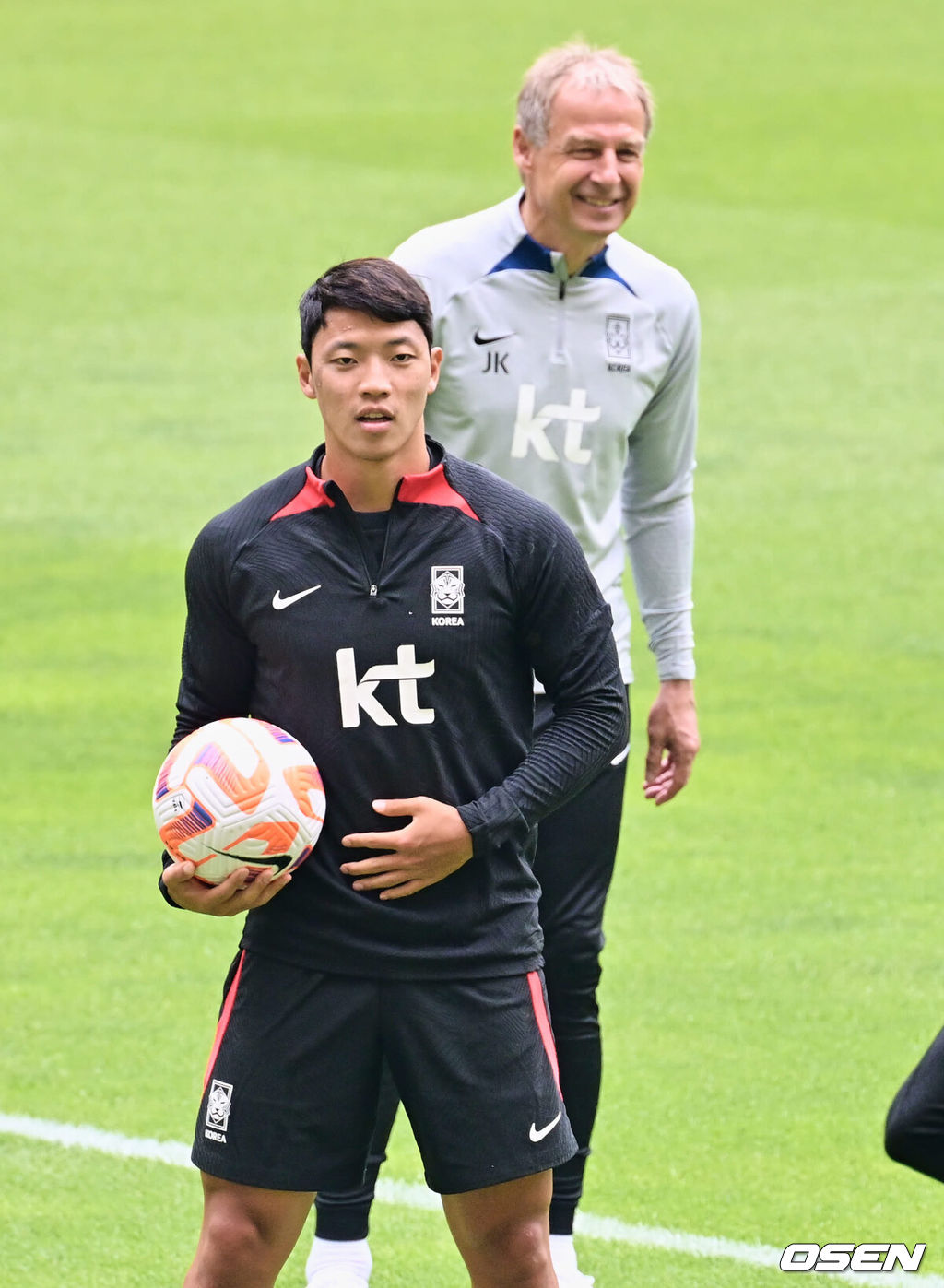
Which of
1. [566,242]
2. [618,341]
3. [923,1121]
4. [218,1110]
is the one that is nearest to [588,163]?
[566,242]

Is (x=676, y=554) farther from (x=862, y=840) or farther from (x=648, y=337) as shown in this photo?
(x=862, y=840)

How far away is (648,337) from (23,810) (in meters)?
4.90

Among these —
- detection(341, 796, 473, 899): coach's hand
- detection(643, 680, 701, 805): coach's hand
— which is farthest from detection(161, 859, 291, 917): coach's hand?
detection(643, 680, 701, 805): coach's hand

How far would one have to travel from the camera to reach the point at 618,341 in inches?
214

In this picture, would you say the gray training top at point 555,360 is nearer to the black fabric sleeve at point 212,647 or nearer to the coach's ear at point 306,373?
the coach's ear at point 306,373

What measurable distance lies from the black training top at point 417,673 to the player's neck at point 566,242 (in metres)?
1.26

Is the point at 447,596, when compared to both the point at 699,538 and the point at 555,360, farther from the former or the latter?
the point at 699,538

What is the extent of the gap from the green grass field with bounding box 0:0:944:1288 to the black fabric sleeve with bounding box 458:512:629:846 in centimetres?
177

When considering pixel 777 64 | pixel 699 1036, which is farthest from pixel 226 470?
pixel 777 64

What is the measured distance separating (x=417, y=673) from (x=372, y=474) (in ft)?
1.28

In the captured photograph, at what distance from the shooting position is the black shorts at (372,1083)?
4129 mm

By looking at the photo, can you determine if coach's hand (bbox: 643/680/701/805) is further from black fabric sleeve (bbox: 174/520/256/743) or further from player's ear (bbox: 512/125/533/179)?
black fabric sleeve (bbox: 174/520/256/743)

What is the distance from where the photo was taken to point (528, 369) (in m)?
5.36

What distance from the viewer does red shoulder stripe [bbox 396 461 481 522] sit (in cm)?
422
